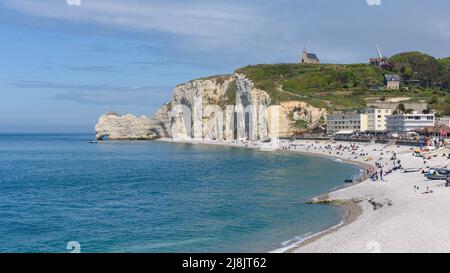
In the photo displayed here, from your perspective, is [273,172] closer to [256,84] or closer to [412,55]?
[256,84]

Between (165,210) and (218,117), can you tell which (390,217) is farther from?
(218,117)

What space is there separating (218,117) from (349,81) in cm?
3791

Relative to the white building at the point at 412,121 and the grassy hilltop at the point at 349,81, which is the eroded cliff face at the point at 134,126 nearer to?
the grassy hilltop at the point at 349,81

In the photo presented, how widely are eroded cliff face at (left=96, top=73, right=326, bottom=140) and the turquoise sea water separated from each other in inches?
2569

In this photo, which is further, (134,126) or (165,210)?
(134,126)

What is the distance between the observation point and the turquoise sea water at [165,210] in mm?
25156

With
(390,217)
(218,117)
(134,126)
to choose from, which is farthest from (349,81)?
(390,217)

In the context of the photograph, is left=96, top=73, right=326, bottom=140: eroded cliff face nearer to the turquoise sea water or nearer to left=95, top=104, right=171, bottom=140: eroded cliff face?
left=95, top=104, right=171, bottom=140: eroded cliff face

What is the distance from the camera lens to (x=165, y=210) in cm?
3412

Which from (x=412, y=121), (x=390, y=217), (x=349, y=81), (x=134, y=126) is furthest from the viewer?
(x=134, y=126)

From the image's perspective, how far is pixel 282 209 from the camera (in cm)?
3325
